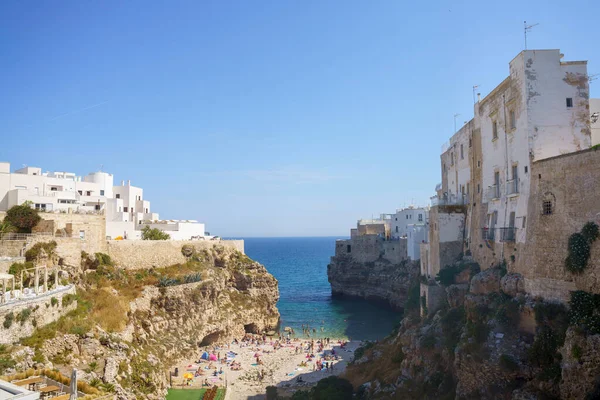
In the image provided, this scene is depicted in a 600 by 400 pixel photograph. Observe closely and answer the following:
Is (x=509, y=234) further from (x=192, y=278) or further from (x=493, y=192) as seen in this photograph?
(x=192, y=278)

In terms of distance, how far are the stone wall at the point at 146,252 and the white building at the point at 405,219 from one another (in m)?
31.5

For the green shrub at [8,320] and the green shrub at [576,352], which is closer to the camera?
the green shrub at [576,352]

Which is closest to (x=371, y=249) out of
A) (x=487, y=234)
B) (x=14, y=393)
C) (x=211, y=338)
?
(x=211, y=338)

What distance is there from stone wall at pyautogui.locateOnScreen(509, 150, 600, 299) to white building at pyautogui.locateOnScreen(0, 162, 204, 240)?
32393mm

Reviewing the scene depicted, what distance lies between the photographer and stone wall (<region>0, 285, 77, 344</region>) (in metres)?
19.9

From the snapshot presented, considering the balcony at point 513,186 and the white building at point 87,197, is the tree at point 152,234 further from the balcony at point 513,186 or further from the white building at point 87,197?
the balcony at point 513,186

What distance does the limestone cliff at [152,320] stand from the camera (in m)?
21.5

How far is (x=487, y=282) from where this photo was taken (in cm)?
2122

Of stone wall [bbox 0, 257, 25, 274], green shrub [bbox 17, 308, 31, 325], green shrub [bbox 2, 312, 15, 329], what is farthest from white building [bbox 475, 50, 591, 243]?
stone wall [bbox 0, 257, 25, 274]

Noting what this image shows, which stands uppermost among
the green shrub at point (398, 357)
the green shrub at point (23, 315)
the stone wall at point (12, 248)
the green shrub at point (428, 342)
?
the stone wall at point (12, 248)

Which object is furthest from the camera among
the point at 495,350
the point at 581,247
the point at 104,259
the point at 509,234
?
the point at 104,259

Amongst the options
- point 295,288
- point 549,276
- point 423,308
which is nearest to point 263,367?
point 423,308

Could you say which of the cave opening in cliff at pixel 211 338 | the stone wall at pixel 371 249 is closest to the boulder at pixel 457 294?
the cave opening in cliff at pixel 211 338

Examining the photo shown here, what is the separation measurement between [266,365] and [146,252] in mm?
14290
